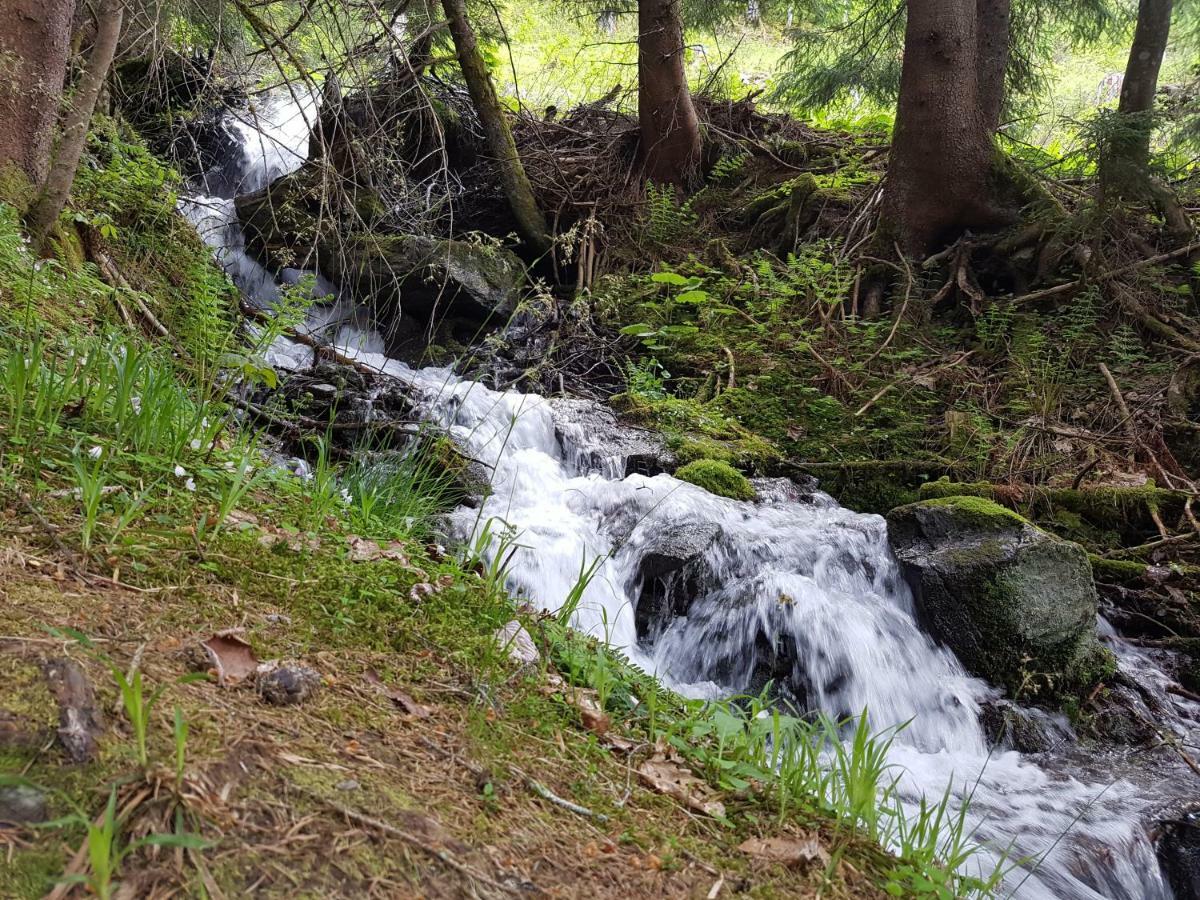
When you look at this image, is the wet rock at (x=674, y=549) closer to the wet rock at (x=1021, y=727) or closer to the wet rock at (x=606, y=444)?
the wet rock at (x=606, y=444)

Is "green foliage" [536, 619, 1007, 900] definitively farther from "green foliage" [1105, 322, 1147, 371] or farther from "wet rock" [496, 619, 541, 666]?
"green foliage" [1105, 322, 1147, 371]

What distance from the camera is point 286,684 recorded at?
64.5 inches

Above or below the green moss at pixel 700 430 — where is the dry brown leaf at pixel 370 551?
below

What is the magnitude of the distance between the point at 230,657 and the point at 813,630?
10.8 ft

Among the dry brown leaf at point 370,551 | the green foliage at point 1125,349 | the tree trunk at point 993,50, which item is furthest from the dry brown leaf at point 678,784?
the tree trunk at point 993,50

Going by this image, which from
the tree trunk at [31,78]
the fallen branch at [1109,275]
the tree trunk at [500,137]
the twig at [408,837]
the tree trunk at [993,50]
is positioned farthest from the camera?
the tree trunk at [993,50]

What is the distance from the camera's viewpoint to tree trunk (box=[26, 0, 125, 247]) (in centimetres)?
374

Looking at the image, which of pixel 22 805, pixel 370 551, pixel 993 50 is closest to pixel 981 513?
pixel 370 551

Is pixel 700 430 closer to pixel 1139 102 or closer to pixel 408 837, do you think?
pixel 1139 102

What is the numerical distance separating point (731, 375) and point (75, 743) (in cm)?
666

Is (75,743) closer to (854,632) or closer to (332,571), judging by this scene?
(332,571)

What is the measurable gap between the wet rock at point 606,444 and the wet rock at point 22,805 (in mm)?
4986

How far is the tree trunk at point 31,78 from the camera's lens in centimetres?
411

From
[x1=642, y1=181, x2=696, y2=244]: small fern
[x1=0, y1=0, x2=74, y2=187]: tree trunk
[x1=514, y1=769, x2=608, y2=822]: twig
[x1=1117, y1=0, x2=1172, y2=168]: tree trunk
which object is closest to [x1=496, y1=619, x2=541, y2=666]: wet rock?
[x1=514, y1=769, x2=608, y2=822]: twig
